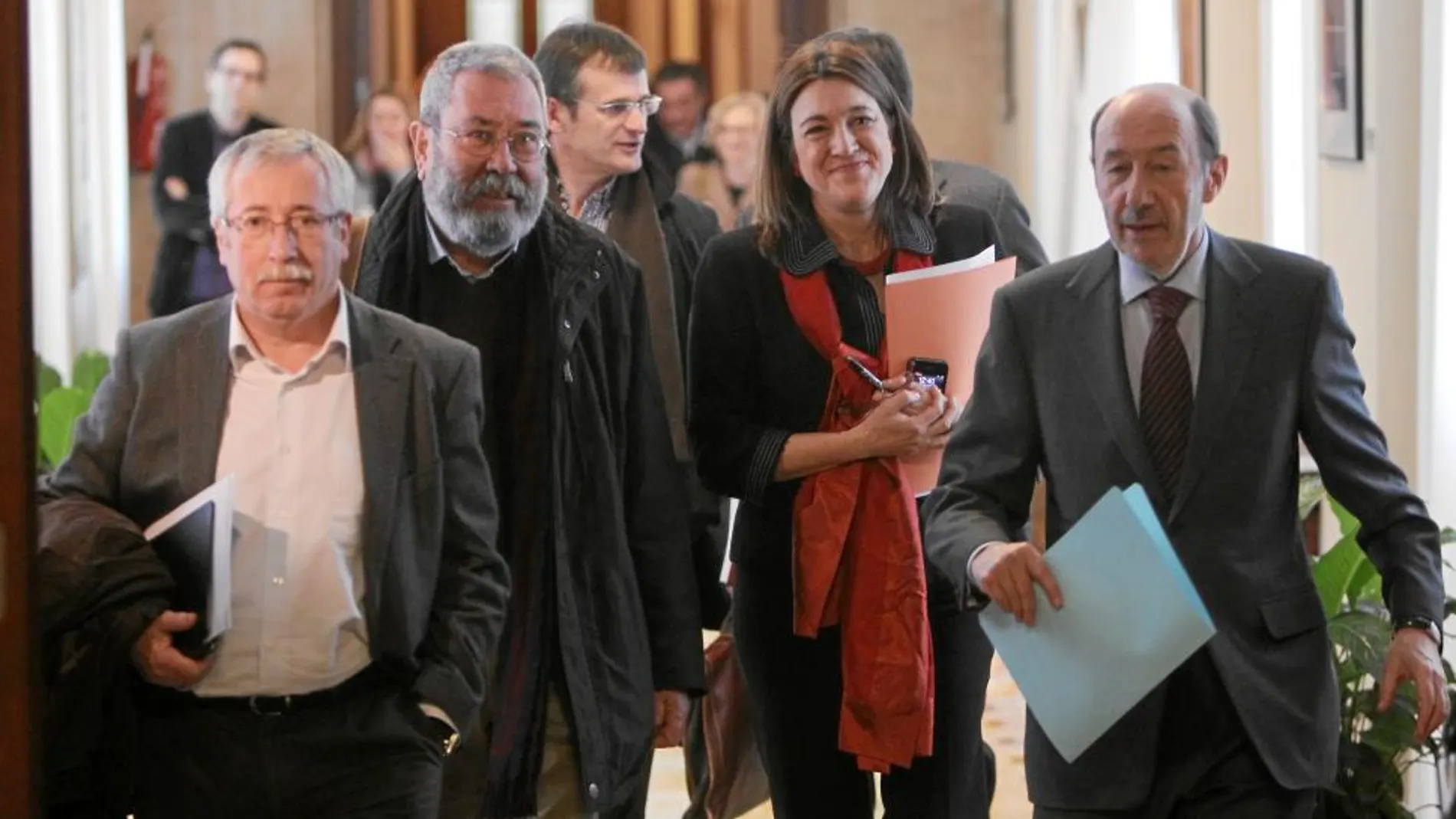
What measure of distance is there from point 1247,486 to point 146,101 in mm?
9277

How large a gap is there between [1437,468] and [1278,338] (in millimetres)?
2325

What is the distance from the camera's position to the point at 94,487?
359cm

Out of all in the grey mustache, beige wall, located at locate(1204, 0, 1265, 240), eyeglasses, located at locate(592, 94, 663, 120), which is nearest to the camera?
the grey mustache

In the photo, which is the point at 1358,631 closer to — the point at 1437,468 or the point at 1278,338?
the point at 1437,468

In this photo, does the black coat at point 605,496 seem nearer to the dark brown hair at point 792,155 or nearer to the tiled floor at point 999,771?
the dark brown hair at point 792,155

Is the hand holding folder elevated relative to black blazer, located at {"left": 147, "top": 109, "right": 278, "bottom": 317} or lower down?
lower down

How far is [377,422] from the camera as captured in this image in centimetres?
365

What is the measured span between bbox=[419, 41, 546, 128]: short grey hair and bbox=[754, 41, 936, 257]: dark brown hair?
1.48ft

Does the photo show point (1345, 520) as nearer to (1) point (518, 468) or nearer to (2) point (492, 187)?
(1) point (518, 468)

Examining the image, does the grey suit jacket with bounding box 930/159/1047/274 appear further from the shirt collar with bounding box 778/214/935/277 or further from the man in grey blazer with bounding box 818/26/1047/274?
the shirt collar with bounding box 778/214/935/277

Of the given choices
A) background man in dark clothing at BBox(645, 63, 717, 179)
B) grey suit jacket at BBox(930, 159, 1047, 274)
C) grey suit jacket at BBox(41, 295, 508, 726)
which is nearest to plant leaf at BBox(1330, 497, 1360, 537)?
grey suit jacket at BBox(930, 159, 1047, 274)

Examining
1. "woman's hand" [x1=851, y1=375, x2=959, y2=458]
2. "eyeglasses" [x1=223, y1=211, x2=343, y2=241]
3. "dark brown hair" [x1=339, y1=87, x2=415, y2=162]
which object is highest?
"dark brown hair" [x1=339, y1=87, x2=415, y2=162]

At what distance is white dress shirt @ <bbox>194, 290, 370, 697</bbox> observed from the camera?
11.7ft

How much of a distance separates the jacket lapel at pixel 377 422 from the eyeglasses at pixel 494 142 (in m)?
0.46
